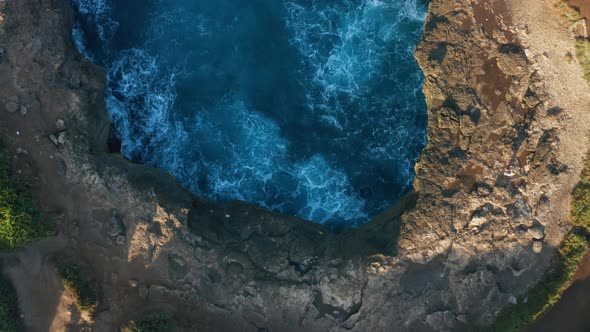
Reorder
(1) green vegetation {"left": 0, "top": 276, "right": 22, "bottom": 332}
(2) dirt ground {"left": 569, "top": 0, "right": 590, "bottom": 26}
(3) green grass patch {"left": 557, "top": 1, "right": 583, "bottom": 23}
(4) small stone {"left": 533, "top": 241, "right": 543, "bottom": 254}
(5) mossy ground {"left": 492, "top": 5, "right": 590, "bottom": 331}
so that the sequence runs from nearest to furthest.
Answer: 1. (1) green vegetation {"left": 0, "top": 276, "right": 22, "bottom": 332}
2. (5) mossy ground {"left": 492, "top": 5, "right": 590, "bottom": 331}
3. (4) small stone {"left": 533, "top": 241, "right": 543, "bottom": 254}
4. (3) green grass patch {"left": 557, "top": 1, "right": 583, "bottom": 23}
5. (2) dirt ground {"left": 569, "top": 0, "right": 590, "bottom": 26}

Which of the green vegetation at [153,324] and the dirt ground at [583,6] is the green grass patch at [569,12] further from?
the green vegetation at [153,324]

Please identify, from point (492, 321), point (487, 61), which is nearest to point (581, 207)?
point (492, 321)

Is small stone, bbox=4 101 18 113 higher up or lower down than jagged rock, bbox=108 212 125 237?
higher up

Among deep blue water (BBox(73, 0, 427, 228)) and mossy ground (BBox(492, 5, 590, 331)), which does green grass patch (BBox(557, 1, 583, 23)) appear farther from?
deep blue water (BBox(73, 0, 427, 228))

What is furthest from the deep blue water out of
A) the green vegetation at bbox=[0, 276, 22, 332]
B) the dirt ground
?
the dirt ground

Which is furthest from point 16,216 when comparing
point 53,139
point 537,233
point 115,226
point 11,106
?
point 537,233

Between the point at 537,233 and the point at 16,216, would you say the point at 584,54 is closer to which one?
the point at 537,233

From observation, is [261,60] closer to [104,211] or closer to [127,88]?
[127,88]


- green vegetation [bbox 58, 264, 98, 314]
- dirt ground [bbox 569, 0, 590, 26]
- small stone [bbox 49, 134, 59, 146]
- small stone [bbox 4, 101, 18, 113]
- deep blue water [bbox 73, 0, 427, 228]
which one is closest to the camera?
green vegetation [bbox 58, 264, 98, 314]
